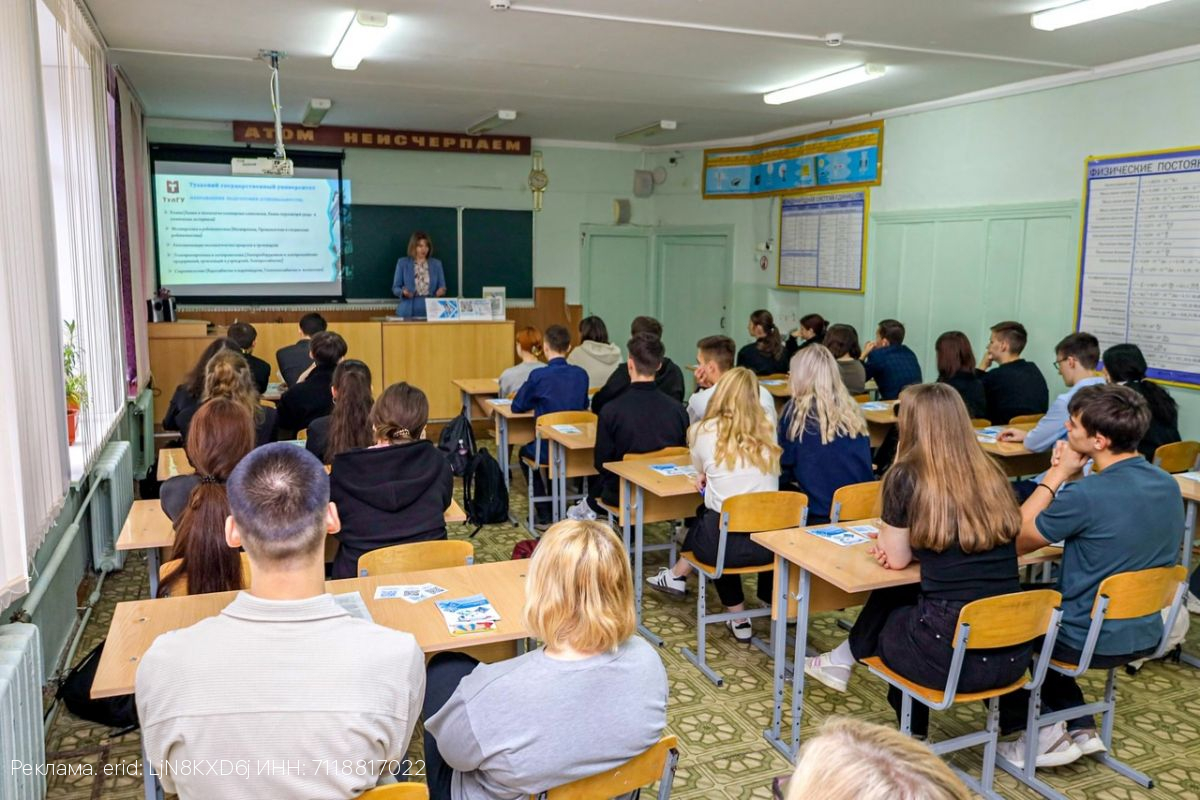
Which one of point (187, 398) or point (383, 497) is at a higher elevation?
point (187, 398)

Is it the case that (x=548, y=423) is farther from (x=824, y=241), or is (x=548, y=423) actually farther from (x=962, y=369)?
(x=824, y=241)

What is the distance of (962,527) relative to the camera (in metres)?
2.92

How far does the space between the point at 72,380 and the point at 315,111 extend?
17.7ft

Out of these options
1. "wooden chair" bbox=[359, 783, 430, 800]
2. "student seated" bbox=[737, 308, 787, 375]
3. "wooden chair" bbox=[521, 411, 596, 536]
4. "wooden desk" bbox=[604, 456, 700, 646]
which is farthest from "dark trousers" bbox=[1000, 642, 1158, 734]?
"student seated" bbox=[737, 308, 787, 375]

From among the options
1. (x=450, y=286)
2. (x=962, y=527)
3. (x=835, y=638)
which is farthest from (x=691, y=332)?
(x=962, y=527)

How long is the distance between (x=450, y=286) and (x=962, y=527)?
8.74m

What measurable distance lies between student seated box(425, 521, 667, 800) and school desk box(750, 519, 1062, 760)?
133cm

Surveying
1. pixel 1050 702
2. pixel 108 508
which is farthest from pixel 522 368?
pixel 1050 702

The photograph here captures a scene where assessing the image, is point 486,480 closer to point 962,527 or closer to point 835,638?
point 835,638

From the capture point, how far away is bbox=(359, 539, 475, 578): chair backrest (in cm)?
309

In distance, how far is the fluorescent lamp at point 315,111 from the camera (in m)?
8.42

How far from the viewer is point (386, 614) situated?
8.73 ft

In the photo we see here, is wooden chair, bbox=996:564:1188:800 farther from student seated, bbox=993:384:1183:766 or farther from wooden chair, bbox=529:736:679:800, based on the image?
wooden chair, bbox=529:736:679:800

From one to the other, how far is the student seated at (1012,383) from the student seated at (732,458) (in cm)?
291
